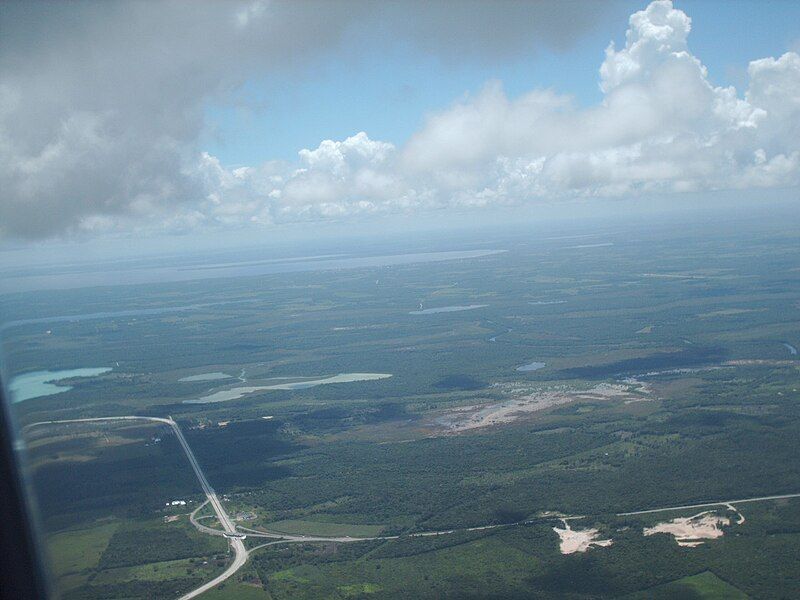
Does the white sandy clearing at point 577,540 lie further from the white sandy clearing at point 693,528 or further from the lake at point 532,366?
the lake at point 532,366

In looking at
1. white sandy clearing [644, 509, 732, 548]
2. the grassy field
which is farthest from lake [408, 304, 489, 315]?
white sandy clearing [644, 509, 732, 548]

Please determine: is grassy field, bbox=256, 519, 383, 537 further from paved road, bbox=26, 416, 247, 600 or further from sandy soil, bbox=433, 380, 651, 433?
sandy soil, bbox=433, 380, 651, 433

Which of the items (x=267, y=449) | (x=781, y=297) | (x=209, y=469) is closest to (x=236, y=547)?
(x=209, y=469)

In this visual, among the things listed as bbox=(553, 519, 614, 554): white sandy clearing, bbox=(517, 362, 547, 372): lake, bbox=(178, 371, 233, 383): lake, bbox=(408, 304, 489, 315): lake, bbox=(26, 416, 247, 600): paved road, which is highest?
bbox=(408, 304, 489, 315): lake

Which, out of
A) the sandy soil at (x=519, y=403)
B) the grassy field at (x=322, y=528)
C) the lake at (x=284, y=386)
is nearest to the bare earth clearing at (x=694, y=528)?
the grassy field at (x=322, y=528)

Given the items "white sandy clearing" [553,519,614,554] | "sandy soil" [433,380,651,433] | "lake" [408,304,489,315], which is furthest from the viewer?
"lake" [408,304,489,315]

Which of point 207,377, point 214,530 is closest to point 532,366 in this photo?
point 207,377
